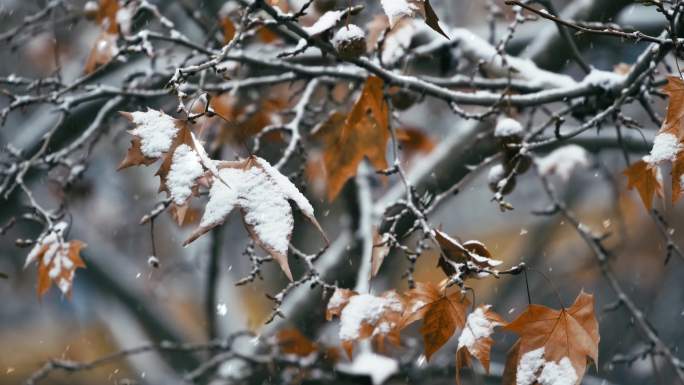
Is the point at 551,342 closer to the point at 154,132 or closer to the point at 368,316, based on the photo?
the point at 368,316

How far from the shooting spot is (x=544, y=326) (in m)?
1.46

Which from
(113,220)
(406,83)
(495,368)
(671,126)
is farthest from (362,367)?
(113,220)

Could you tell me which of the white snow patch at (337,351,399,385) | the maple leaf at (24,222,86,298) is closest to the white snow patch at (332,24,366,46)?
the maple leaf at (24,222,86,298)

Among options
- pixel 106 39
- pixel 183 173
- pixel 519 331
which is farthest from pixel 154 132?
pixel 106 39

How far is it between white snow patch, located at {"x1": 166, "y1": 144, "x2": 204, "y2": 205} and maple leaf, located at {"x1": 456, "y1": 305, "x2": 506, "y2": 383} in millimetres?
642

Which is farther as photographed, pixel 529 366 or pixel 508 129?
pixel 508 129

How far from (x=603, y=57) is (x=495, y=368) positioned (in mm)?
2022

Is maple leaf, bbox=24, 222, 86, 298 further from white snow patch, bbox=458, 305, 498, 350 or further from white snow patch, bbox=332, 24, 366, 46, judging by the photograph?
white snow patch, bbox=458, 305, 498, 350

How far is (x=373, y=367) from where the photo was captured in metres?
3.15

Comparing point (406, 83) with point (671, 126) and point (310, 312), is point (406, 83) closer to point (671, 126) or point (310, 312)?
point (671, 126)

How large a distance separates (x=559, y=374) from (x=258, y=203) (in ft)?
2.27

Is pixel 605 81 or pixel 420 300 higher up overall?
pixel 605 81

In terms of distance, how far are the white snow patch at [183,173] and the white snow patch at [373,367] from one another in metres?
2.01

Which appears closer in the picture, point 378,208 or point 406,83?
point 406,83
